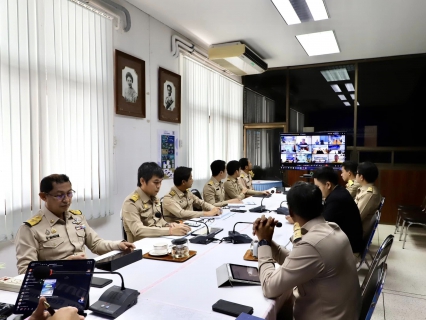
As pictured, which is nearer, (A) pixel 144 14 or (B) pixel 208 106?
(A) pixel 144 14

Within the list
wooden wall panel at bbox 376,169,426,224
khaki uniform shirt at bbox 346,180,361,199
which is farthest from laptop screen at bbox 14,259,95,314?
wooden wall panel at bbox 376,169,426,224

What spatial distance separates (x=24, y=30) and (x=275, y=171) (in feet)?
18.0

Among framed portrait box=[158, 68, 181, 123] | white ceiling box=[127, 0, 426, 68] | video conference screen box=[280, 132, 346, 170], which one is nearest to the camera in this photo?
white ceiling box=[127, 0, 426, 68]

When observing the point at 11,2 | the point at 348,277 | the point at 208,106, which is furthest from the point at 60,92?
the point at 208,106

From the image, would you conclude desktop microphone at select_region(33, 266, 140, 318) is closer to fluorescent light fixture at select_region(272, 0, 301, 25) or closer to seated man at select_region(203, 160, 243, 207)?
Answer: seated man at select_region(203, 160, 243, 207)

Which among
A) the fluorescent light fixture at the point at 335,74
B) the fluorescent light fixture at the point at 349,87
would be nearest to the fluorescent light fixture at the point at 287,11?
the fluorescent light fixture at the point at 335,74

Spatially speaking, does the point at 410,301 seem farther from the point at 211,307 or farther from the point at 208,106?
the point at 208,106

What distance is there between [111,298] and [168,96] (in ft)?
11.2

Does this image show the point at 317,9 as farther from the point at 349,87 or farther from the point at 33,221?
the point at 33,221

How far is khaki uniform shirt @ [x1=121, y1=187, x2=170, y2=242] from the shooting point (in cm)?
241

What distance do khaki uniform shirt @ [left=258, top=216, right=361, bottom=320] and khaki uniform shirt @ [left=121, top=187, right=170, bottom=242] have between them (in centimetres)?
122

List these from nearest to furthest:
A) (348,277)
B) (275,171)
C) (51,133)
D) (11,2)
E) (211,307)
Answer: (211,307) → (348,277) → (11,2) → (51,133) → (275,171)

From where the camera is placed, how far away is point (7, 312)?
47.0 inches

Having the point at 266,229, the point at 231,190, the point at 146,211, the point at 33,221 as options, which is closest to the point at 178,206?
the point at 146,211
